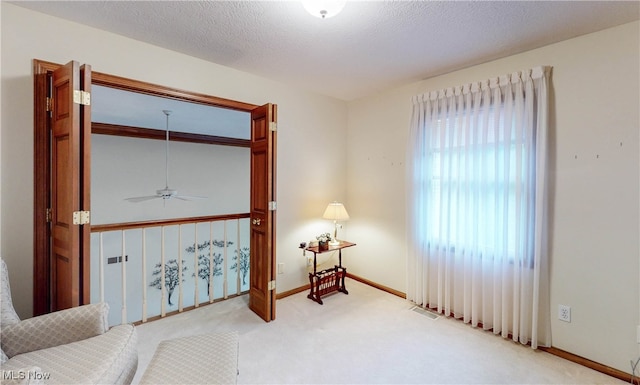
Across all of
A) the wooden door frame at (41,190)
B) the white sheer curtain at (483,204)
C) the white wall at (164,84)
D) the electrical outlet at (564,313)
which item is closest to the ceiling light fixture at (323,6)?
the white wall at (164,84)

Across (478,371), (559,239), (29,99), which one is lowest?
(478,371)

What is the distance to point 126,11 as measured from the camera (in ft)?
6.18

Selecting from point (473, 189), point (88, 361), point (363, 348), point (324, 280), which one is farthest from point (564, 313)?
point (88, 361)

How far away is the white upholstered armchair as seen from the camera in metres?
1.34

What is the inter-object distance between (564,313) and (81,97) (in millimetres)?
3709

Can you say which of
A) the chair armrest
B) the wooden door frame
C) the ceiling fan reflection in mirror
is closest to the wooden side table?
the chair armrest

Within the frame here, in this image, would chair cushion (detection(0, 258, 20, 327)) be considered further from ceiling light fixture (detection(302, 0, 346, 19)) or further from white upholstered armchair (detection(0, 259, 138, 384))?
ceiling light fixture (detection(302, 0, 346, 19))

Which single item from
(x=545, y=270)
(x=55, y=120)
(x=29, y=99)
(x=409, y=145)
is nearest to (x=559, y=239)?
(x=545, y=270)

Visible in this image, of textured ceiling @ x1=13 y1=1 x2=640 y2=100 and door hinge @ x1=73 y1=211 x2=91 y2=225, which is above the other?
textured ceiling @ x1=13 y1=1 x2=640 y2=100

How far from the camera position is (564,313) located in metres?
2.20

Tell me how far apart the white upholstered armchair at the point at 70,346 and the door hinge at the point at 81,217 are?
1.45ft

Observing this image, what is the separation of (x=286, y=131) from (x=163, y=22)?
1557mm

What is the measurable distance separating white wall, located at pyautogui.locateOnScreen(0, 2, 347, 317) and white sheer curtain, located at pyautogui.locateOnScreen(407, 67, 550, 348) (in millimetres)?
1125

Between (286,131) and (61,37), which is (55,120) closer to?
(61,37)
